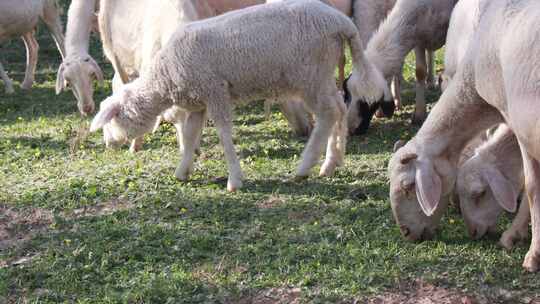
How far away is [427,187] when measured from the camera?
6078 mm

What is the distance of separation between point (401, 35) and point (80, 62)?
3223 millimetres

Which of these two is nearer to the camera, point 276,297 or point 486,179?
point 276,297

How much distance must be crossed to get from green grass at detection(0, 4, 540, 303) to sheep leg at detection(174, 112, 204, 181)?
108mm

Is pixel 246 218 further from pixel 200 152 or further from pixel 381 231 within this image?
pixel 200 152

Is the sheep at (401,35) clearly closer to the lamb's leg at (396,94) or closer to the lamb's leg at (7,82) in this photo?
the lamb's leg at (396,94)

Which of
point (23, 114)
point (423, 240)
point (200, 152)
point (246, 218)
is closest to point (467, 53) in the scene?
point (423, 240)

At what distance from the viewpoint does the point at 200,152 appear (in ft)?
29.5

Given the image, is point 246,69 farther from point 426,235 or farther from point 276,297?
point 276,297

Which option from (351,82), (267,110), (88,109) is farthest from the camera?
(267,110)

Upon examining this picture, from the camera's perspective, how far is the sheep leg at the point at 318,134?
7512mm

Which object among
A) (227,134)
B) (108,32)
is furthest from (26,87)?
(227,134)

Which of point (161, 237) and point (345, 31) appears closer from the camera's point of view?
point (161, 237)

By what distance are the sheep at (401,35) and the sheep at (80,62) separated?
8.83 ft

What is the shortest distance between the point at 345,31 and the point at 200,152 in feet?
6.94
